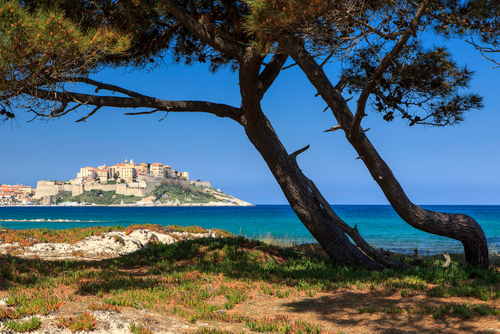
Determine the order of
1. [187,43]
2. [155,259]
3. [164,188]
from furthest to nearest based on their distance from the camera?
1. [164,188]
2. [187,43]
3. [155,259]

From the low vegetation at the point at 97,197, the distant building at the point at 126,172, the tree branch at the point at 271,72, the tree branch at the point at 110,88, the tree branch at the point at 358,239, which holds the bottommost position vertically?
the tree branch at the point at 358,239

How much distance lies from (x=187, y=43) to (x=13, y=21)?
16.3 ft

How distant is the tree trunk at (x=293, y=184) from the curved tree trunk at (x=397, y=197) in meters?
1.26

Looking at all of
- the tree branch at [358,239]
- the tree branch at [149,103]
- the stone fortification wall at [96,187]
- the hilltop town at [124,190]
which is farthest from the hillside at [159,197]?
the tree branch at [358,239]

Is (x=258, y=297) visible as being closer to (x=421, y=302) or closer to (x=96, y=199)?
(x=421, y=302)

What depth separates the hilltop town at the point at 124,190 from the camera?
350 ft

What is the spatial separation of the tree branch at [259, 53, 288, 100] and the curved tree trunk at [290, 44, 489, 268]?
1.05 metres

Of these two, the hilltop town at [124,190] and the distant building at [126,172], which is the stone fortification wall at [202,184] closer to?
the hilltop town at [124,190]

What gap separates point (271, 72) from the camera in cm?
813

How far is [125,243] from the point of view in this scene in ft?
37.2

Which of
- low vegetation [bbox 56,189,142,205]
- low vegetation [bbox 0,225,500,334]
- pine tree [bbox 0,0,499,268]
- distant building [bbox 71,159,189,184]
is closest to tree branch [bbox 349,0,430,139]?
pine tree [bbox 0,0,499,268]

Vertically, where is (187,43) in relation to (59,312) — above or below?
above

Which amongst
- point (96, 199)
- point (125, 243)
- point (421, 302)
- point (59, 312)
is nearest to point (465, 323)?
point (421, 302)

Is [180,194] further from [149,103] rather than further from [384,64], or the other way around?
[384,64]
